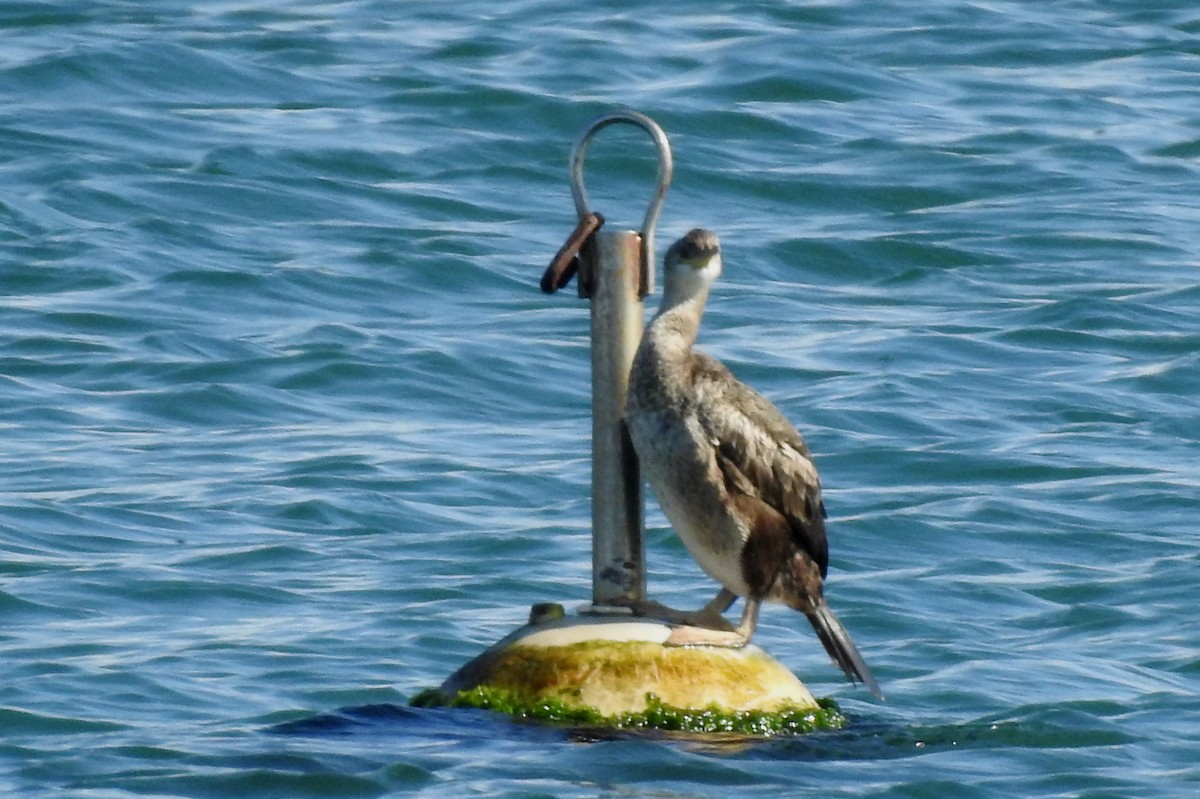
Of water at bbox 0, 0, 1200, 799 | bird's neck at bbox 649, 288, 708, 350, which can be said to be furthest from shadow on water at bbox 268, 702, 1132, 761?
bird's neck at bbox 649, 288, 708, 350

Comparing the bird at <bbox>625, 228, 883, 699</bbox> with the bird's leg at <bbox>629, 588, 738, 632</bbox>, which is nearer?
the bird at <bbox>625, 228, 883, 699</bbox>

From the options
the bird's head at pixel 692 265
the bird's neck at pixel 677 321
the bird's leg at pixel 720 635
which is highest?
the bird's head at pixel 692 265

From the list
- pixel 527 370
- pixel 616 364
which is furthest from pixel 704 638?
pixel 527 370

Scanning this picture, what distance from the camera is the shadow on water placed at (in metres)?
6.62

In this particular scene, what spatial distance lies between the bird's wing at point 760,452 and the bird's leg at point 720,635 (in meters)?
0.24

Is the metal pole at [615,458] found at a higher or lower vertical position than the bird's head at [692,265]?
lower

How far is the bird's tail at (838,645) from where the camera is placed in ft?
22.7

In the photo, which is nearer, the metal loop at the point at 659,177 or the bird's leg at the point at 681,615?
the metal loop at the point at 659,177

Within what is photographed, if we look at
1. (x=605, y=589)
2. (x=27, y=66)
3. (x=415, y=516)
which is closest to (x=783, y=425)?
(x=605, y=589)

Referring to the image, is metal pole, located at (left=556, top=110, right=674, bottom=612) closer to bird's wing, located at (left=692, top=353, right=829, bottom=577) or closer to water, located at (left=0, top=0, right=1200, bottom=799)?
bird's wing, located at (left=692, top=353, right=829, bottom=577)

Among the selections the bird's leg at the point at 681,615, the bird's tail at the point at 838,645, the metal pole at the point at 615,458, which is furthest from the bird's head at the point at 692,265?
the bird's tail at the point at 838,645

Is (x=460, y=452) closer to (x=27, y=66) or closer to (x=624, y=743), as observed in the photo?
(x=624, y=743)

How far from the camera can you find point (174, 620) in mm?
9742

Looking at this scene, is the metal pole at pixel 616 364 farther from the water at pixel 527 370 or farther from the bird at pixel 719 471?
the water at pixel 527 370
